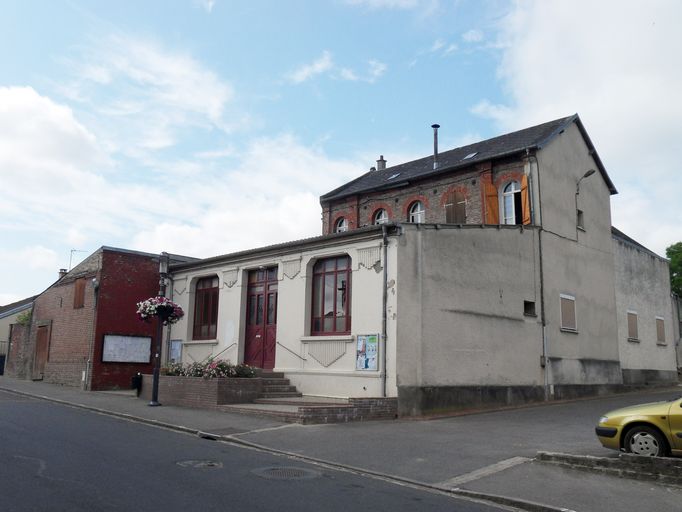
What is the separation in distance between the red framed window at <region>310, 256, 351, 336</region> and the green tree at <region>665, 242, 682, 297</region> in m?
31.2

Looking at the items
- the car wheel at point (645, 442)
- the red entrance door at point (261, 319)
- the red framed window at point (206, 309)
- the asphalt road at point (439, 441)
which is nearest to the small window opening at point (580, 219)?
the asphalt road at point (439, 441)

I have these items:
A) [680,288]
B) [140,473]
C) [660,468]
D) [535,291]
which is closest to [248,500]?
[140,473]

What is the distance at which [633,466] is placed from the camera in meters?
9.02

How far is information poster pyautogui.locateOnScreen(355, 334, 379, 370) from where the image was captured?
54.9 ft

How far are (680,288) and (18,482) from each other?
43.5 meters

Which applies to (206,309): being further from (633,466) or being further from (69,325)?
(633,466)

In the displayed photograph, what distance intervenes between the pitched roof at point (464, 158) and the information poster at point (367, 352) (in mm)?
10107

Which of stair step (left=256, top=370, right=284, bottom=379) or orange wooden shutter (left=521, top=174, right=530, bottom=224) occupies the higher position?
orange wooden shutter (left=521, top=174, right=530, bottom=224)

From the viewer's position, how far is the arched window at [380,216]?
28.8 meters

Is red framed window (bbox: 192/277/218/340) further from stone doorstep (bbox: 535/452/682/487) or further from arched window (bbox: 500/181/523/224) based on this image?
stone doorstep (bbox: 535/452/682/487)

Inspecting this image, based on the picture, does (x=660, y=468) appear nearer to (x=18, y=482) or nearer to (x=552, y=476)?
(x=552, y=476)

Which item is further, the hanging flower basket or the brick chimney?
the brick chimney

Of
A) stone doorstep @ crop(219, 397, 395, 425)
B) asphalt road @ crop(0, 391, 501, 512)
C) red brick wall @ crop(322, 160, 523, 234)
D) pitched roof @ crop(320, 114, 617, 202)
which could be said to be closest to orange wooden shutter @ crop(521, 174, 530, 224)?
red brick wall @ crop(322, 160, 523, 234)

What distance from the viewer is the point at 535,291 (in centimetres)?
2070
